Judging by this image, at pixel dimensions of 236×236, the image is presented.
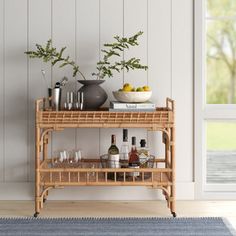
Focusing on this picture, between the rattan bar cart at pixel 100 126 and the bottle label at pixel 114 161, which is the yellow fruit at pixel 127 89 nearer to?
the rattan bar cart at pixel 100 126

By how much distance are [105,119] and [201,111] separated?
2.82 feet

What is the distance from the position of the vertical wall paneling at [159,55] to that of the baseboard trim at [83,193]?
0.33 metres

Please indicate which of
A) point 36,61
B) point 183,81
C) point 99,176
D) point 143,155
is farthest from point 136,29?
point 99,176

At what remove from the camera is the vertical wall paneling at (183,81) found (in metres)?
4.31

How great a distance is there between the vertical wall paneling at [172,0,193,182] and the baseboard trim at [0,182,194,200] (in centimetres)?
30

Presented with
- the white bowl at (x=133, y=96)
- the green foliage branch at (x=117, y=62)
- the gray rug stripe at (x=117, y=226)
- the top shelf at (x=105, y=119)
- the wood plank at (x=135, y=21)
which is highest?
the wood plank at (x=135, y=21)

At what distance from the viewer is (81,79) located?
433 cm

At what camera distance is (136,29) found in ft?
14.1

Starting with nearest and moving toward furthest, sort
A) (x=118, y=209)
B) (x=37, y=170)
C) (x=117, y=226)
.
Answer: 1. (x=117, y=226)
2. (x=37, y=170)
3. (x=118, y=209)

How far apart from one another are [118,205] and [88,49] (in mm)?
1177

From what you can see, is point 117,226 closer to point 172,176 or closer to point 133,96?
point 172,176

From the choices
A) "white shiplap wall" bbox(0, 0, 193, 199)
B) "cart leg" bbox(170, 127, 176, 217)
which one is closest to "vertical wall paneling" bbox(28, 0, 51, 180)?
"white shiplap wall" bbox(0, 0, 193, 199)

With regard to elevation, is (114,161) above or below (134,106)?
below

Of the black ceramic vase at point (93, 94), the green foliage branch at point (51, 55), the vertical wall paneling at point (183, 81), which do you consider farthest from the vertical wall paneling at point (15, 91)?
the vertical wall paneling at point (183, 81)
